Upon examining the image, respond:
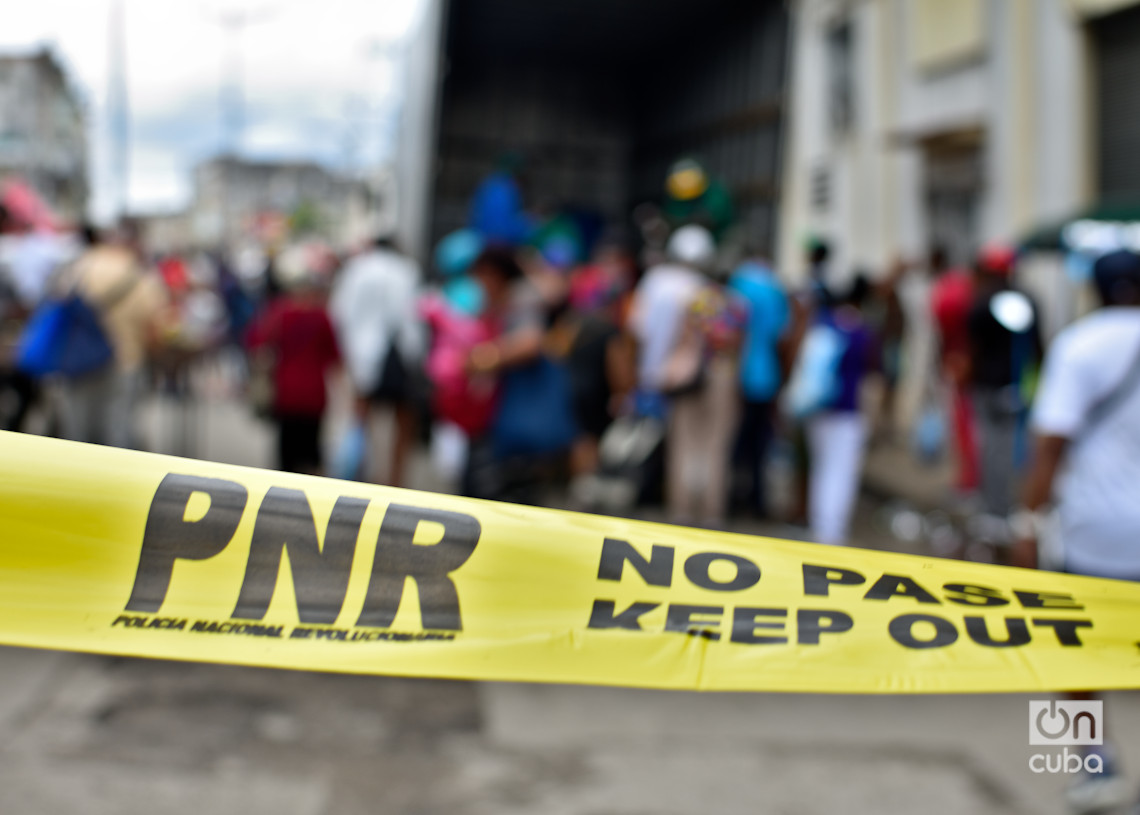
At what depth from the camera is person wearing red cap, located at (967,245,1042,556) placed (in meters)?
7.49

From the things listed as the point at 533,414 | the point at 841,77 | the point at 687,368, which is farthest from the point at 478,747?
the point at 841,77

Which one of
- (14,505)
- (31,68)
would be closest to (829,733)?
(14,505)

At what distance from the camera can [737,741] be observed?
14.7 feet

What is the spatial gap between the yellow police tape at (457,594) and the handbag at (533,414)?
3654mm

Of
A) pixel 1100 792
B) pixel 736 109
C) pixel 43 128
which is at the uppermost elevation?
pixel 736 109

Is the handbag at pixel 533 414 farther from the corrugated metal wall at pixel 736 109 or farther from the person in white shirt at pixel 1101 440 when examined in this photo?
the corrugated metal wall at pixel 736 109

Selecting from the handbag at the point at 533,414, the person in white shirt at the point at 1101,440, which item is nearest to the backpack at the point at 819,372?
the handbag at the point at 533,414

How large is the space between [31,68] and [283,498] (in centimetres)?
1077

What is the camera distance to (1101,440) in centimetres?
349

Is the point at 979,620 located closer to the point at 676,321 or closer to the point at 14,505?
the point at 14,505

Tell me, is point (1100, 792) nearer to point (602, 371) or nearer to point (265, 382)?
point (602, 371)

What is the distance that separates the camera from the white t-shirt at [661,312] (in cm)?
717

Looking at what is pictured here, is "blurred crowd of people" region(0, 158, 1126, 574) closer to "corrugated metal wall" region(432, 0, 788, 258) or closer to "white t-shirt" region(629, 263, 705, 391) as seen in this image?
"white t-shirt" region(629, 263, 705, 391)

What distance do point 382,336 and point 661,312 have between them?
6.51 ft
